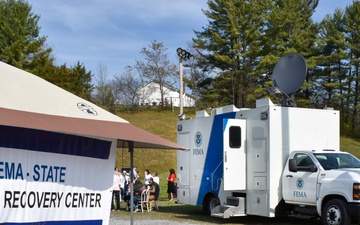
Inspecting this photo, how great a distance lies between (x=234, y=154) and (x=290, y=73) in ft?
9.78

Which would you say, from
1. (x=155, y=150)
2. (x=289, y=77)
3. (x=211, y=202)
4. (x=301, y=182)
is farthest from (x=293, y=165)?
(x=155, y=150)

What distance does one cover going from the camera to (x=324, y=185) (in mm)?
12602

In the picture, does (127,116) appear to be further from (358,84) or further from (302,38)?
(358,84)

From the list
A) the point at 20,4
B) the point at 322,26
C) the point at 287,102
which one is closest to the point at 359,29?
the point at 322,26

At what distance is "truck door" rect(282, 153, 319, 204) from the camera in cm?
1298

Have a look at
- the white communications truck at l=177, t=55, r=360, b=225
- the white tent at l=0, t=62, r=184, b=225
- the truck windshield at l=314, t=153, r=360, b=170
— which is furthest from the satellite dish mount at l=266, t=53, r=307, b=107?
the white tent at l=0, t=62, r=184, b=225

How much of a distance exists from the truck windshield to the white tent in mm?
5897

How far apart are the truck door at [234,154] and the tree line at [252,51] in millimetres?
33490

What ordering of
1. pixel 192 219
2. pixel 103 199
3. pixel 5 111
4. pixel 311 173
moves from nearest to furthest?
pixel 5 111
pixel 103 199
pixel 311 173
pixel 192 219

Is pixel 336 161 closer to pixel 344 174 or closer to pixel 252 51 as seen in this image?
pixel 344 174

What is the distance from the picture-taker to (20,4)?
52375 millimetres

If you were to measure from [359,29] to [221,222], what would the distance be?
43031mm

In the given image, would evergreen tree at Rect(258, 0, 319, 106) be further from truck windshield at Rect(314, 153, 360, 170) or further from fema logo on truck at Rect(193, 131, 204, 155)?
truck windshield at Rect(314, 153, 360, 170)

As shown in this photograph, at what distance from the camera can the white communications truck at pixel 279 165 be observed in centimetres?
1258
